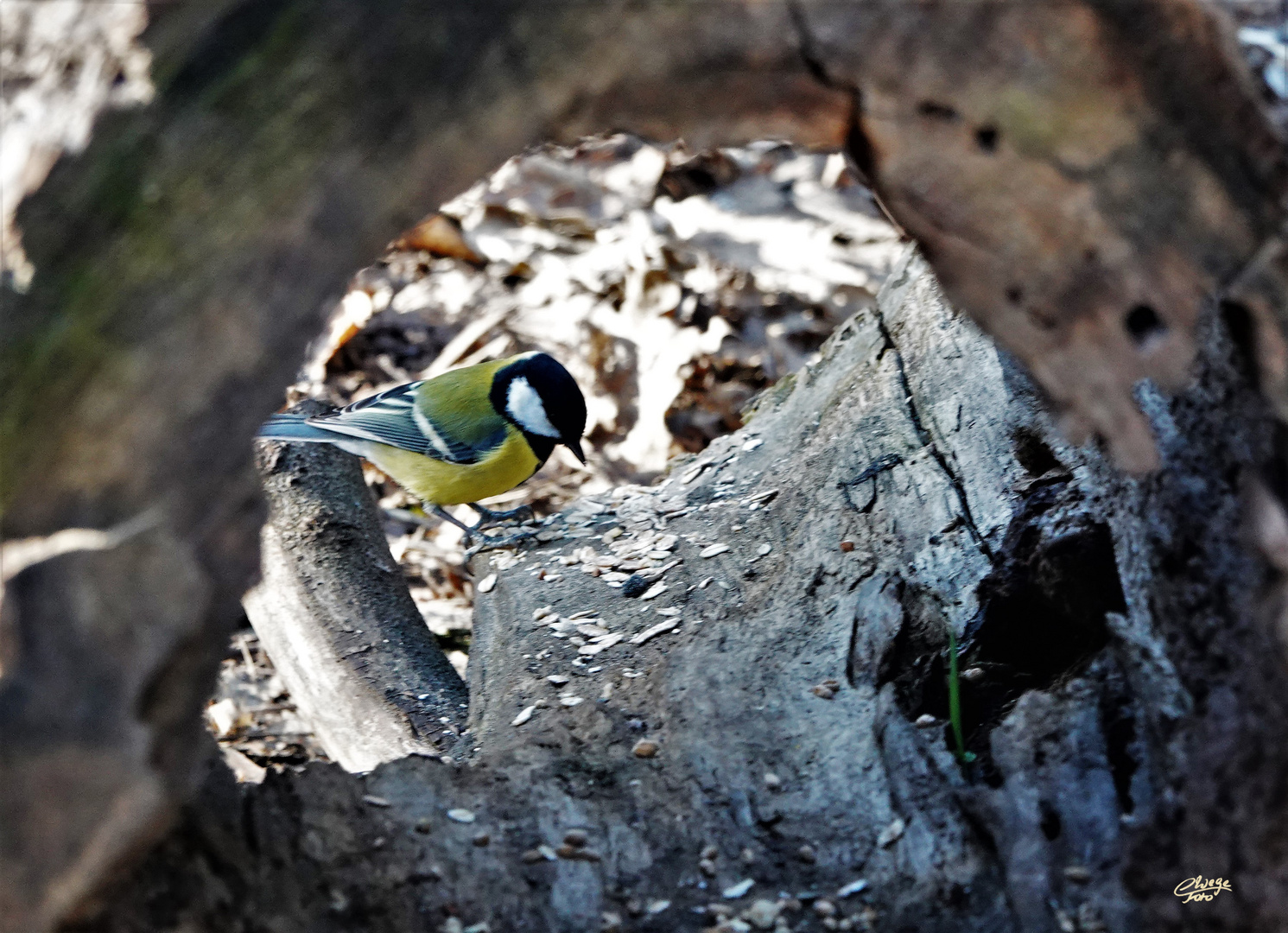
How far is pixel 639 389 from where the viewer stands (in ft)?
15.6

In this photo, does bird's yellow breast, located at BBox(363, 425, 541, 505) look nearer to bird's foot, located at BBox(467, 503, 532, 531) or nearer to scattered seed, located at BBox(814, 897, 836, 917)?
bird's foot, located at BBox(467, 503, 532, 531)

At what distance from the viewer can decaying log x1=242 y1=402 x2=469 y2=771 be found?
2670mm

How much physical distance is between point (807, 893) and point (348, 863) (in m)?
0.81

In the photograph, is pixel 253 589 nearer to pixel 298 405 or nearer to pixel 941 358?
pixel 298 405

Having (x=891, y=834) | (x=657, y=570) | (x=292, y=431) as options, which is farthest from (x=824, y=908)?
(x=292, y=431)

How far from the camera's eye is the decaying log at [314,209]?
1.49 meters

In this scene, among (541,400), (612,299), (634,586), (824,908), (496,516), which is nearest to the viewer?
(824,908)

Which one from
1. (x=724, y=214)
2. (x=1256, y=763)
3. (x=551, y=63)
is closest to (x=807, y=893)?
(x=1256, y=763)

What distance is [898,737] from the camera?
2117mm

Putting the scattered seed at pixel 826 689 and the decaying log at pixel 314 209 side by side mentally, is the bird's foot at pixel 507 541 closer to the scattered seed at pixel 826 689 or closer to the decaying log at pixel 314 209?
the scattered seed at pixel 826 689

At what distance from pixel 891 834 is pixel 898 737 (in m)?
0.20

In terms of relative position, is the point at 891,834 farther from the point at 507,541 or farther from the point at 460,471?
the point at 460,471

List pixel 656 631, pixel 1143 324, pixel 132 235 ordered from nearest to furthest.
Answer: pixel 132 235, pixel 1143 324, pixel 656 631

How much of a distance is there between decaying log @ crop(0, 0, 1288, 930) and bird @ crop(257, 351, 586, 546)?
83.4 inches
